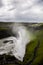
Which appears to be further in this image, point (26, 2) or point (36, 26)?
point (26, 2)

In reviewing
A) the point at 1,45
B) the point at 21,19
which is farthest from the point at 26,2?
the point at 1,45

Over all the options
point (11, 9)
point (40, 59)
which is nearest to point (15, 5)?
point (11, 9)

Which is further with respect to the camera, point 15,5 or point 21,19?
point 15,5

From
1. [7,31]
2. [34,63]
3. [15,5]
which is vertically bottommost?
[34,63]

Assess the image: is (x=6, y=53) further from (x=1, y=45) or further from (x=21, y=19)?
(x=21, y=19)

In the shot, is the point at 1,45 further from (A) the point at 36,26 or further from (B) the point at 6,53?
(A) the point at 36,26

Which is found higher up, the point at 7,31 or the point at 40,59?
the point at 7,31
